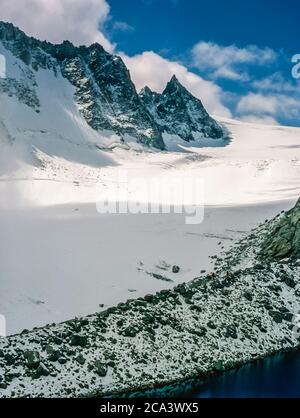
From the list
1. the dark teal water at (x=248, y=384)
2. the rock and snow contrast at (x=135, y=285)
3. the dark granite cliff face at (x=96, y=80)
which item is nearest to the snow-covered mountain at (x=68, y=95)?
the dark granite cliff face at (x=96, y=80)

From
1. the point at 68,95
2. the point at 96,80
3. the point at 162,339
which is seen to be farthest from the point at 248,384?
the point at 96,80

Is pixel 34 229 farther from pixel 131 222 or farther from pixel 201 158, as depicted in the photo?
pixel 201 158

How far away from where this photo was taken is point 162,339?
100ft

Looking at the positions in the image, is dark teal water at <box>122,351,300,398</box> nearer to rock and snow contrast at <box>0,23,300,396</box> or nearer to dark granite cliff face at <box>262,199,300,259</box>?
rock and snow contrast at <box>0,23,300,396</box>

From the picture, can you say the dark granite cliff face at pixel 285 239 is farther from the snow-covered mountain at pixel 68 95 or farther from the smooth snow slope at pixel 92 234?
the snow-covered mountain at pixel 68 95

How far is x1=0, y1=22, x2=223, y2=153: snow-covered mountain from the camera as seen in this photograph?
13562cm

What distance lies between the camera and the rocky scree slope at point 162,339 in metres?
26.2

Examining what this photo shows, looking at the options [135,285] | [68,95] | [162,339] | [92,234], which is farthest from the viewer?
[68,95]

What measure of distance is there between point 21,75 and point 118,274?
4641 inches

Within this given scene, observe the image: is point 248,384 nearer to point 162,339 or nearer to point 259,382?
point 259,382

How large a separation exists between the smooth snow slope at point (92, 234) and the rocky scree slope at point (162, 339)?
371 centimetres

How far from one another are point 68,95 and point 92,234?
11361 centimetres

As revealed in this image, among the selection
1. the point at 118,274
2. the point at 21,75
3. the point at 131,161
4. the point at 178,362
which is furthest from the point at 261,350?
the point at 21,75

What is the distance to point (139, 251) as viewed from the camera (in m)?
47.6
